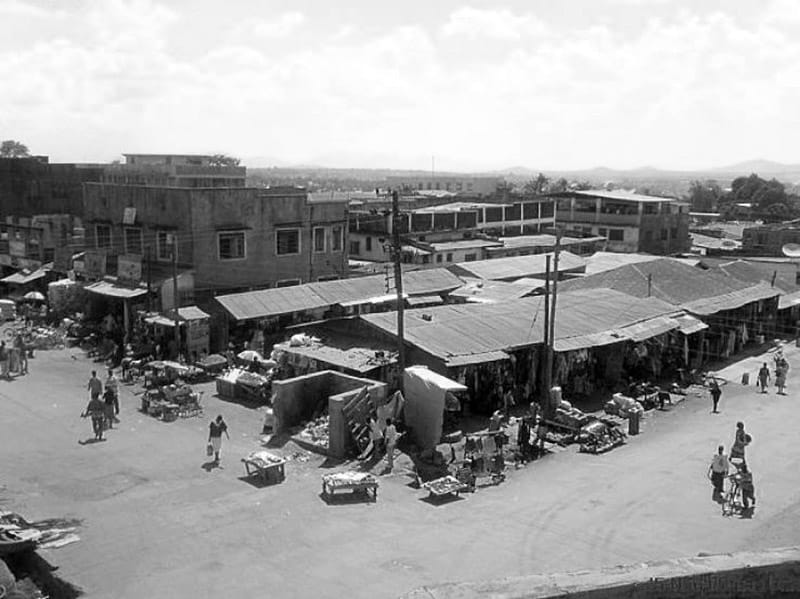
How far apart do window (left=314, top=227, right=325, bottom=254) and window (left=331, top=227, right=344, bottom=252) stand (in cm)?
64

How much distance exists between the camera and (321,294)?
3036 cm

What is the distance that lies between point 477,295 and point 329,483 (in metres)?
17.6

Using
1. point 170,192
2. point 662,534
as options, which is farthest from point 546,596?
point 170,192

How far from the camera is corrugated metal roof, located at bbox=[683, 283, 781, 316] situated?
3156 centimetres

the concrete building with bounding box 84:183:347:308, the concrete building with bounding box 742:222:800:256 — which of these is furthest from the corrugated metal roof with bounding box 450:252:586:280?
the concrete building with bounding box 742:222:800:256

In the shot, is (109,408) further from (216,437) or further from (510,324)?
(510,324)

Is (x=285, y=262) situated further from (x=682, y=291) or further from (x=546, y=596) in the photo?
(x=546, y=596)

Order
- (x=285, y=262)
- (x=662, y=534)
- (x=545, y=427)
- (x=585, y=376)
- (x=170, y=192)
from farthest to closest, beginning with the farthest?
(x=285, y=262), (x=170, y=192), (x=585, y=376), (x=545, y=427), (x=662, y=534)

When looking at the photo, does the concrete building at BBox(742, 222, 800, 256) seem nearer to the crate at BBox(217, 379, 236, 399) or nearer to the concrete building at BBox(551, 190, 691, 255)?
the concrete building at BBox(551, 190, 691, 255)

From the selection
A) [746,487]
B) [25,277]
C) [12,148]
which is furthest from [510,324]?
[12,148]

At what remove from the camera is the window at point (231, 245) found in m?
33.0

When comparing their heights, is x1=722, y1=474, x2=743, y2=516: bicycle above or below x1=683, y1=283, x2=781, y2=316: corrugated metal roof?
below

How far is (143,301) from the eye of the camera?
32.4 meters

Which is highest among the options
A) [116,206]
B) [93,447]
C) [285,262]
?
[116,206]
